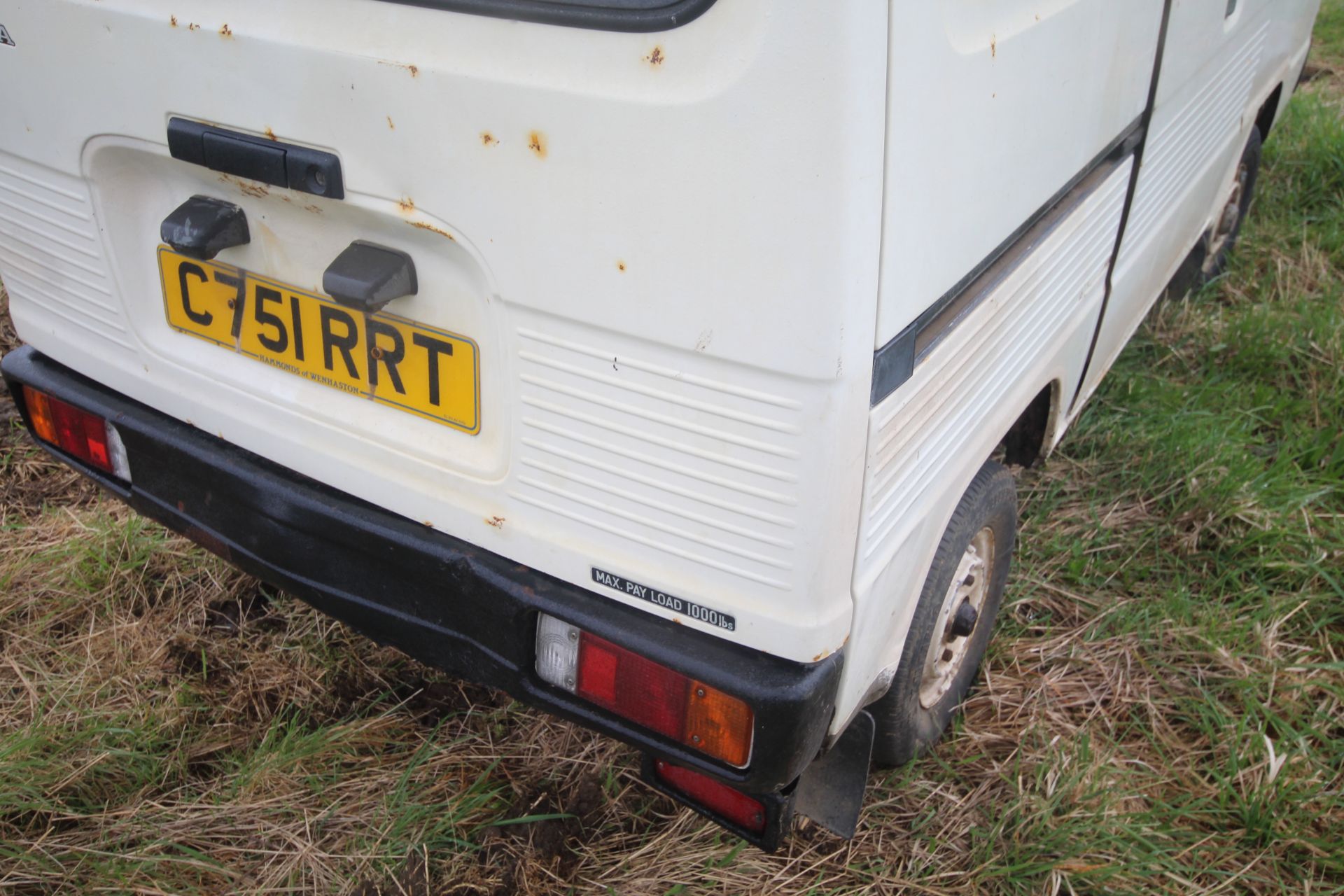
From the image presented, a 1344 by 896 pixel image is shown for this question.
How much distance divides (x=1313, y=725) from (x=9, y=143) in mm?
2782

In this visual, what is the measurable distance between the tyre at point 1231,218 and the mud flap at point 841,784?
3.00 metres

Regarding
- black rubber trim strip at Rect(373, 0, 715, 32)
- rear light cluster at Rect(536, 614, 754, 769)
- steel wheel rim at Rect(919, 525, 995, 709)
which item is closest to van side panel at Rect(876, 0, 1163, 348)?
black rubber trim strip at Rect(373, 0, 715, 32)

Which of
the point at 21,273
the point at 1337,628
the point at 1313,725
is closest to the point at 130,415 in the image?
the point at 21,273

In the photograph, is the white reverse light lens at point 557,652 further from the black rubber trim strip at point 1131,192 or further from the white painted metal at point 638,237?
the black rubber trim strip at point 1131,192

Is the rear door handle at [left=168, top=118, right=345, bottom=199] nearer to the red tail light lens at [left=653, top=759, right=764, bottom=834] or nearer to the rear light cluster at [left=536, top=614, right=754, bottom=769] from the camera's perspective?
the rear light cluster at [left=536, top=614, right=754, bottom=769]

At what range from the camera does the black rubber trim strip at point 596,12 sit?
1.10 meters

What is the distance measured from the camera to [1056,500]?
2.87 meters

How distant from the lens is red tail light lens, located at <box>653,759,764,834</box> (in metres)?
1.57

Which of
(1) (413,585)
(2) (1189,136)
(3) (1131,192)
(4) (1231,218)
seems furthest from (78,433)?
(4) (1231,218)

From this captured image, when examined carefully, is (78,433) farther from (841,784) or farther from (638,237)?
(841,784)

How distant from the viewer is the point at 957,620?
203 cm

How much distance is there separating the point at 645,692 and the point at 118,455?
1156 millimetres

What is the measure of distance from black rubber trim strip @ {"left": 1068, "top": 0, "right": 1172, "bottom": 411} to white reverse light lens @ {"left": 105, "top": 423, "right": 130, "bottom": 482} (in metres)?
2.03

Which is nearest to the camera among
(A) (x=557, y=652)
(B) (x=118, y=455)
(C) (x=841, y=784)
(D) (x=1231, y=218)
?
(A) (x=557, y=652)
